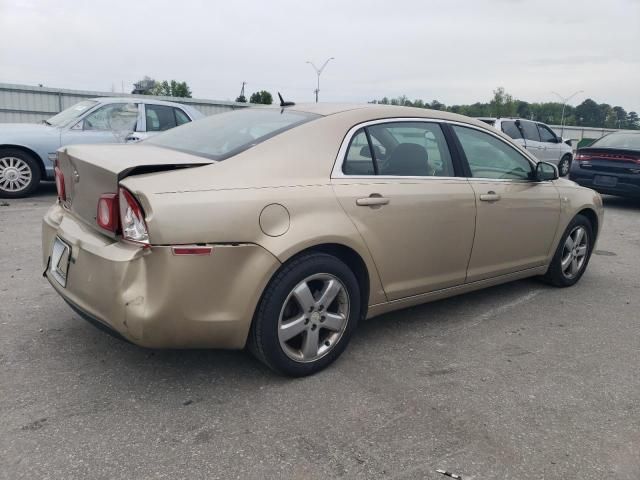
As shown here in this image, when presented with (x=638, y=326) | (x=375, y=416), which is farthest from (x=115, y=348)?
(x=638, y=326)

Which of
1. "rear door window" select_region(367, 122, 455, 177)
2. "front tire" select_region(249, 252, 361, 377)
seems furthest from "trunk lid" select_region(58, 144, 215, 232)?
"rear door window" select_region(367, 122, 455, 177)

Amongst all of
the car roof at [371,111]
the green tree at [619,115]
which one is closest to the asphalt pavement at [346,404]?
the car roof at [371,111]

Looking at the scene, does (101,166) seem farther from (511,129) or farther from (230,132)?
(511,129)

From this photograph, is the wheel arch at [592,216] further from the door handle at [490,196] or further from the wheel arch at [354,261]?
the wheel arch at [354,261]

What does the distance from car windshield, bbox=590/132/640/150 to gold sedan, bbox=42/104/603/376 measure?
753cm

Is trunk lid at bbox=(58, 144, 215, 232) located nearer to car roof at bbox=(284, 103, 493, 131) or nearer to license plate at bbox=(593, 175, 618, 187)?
car roof at bbox=(284, 103, 493, 131)

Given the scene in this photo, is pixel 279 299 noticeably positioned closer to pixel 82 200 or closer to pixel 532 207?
pixel 82 200

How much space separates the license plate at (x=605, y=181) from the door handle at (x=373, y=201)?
27.4 ft

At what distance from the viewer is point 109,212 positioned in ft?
9.02

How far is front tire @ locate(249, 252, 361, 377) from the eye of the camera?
2.92 meters

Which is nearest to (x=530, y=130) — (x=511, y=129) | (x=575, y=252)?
(x=511, y=129)

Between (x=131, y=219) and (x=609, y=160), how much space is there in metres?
9.84

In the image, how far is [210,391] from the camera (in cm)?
299

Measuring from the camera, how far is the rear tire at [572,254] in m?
5.00
